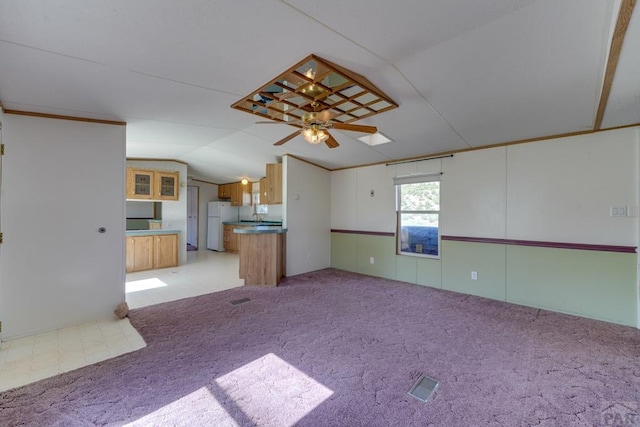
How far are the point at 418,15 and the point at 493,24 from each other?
518 millimetres

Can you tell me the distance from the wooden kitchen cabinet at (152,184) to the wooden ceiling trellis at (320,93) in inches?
162

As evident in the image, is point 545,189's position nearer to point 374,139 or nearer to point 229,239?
point 374,139

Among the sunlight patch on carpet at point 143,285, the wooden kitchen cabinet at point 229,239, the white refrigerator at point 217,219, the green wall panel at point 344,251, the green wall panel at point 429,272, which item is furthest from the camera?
the white refrigerator at point 217,219

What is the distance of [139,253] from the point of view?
229 inches

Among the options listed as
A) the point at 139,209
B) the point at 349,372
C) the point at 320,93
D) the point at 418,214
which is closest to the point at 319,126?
the point at 320,93

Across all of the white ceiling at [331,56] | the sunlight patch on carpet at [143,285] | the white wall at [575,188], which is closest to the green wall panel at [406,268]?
the white wall at [575,188]

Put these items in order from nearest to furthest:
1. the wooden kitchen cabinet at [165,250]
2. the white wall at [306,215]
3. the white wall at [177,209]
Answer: the white wall at [306,215], the wooden kitchen cabinet at [165,250], the white wall at [177,209]

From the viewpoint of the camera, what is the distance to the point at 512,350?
8.38ft

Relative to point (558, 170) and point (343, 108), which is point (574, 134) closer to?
point (558, 170)

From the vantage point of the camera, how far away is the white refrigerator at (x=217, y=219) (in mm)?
8805

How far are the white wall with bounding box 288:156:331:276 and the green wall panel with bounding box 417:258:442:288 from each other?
211 cm

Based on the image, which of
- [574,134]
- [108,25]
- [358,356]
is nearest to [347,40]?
[108,25]

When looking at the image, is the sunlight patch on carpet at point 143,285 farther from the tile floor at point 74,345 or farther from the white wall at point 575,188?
the white wall at point 575,188

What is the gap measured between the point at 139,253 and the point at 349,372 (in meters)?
5.45
